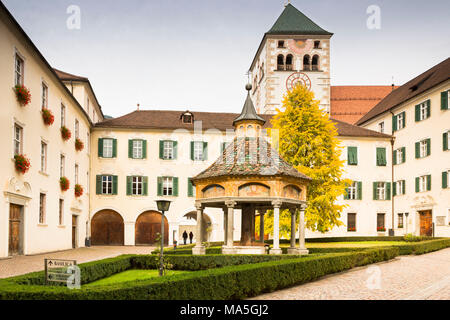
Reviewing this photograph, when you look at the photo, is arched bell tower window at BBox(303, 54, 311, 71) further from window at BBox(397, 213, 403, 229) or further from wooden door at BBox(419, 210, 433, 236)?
wooden door at BBox(419, 210, 433, 236)

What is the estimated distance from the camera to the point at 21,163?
22234 mm

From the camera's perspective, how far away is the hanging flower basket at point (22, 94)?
72.7 ft

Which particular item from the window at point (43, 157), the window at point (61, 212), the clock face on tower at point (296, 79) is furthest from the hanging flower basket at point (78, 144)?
the clock face on tower at point (296, 79)

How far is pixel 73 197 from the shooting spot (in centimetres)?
3403

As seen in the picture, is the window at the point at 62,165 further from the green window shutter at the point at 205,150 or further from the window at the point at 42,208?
the green window shutter at the point at 205,150

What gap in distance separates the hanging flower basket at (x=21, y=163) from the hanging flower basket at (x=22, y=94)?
2.47m

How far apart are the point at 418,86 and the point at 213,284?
1376 inches

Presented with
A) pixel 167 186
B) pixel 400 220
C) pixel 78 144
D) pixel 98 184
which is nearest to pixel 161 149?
pixel 167 186

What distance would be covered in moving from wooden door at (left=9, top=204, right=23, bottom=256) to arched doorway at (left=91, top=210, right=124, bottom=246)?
1695cm

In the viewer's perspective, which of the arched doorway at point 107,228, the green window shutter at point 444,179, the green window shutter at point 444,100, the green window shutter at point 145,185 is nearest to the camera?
the green window shutter at point 444,179

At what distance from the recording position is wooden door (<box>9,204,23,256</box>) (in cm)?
2246

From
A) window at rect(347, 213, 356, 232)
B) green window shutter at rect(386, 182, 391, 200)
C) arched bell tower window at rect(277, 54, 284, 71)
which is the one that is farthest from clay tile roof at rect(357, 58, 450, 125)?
arched bell tower window at rect(277, 54, 284, 71)

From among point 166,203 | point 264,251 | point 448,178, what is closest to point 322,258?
point 264,251
